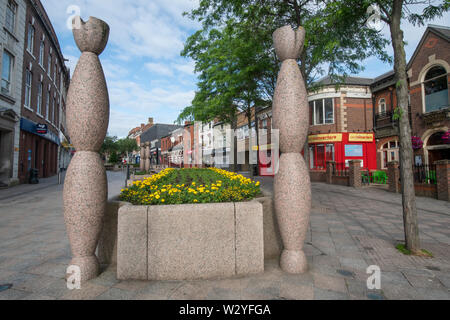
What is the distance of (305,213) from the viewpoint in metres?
3.06

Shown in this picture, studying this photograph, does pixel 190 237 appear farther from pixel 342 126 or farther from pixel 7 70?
pixel 342 126

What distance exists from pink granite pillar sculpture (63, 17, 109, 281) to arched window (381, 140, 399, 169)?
21468 millimetres

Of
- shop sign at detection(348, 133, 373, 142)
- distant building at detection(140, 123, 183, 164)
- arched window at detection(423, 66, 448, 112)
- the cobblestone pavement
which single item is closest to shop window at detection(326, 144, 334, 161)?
shop sign at detection(348, 133, 373, 142)

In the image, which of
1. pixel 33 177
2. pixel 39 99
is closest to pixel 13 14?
pixel 39 99

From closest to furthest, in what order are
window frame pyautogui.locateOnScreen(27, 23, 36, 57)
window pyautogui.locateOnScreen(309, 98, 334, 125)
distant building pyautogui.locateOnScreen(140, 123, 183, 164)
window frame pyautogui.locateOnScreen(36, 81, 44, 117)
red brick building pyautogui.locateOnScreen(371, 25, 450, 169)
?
1. red brick building pyautogui.locateOnScreen(371, 25, 450, 169)
2. window frame pyautogui.locateOnScreen(27, 23, 36, 57)
3. window frame pyautogui.locateOnScreen(36, 81, 44, 117)
4. window pyautogui.locateOnScreen(309, 98, 334, 125)
5. distant building pyautogui.locateOnScreen(140, 123, 183, 164)

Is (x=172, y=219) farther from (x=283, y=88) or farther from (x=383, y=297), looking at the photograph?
(x=383, y=297)

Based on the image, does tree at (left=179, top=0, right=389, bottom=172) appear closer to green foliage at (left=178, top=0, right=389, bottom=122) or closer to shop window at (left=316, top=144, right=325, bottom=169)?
green foliage at (left=178, top=0, right=389, bottom=122)

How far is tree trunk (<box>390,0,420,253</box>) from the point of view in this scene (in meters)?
4.04

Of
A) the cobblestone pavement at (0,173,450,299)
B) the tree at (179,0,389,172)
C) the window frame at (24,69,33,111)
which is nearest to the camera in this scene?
the cobblestone pavement at (0,173,450,299)

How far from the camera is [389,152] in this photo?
1902 centimetres

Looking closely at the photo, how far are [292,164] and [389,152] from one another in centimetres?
2028

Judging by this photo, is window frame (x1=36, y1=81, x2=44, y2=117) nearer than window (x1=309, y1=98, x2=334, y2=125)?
Yes

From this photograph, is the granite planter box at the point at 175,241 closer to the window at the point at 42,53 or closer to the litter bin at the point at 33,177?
the litter bin at the point at 33,177
